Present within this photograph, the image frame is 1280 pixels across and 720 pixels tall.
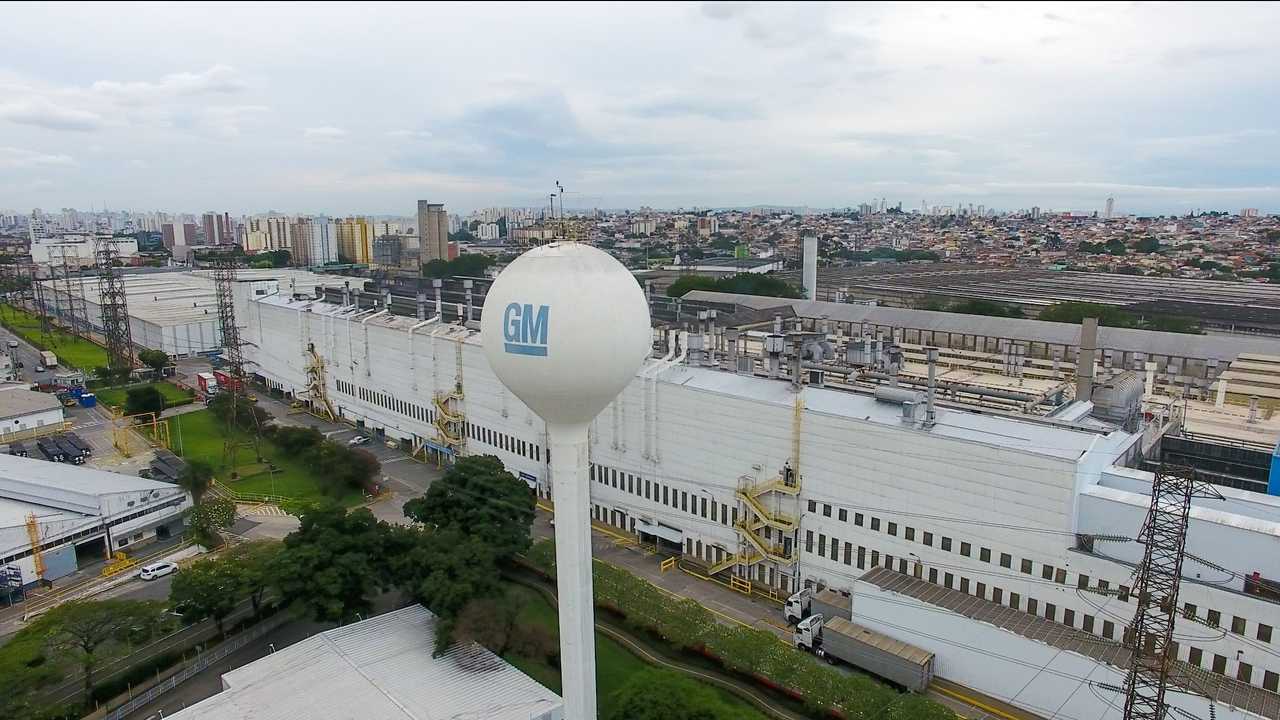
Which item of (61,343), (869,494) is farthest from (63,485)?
(61,343)

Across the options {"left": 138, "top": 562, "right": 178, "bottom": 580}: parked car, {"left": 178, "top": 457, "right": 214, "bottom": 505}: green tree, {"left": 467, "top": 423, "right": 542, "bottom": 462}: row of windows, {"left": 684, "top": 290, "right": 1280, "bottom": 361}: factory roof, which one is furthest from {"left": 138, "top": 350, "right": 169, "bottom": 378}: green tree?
{"left": 684, "top": 290, "right": 1280, "bottom": 361}: factory roof

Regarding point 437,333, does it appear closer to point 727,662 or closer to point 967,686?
point 727,662

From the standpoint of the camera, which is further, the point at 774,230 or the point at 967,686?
the point at 774,230

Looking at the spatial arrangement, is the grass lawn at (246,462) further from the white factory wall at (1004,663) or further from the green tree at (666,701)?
the white factory wall at (1004,663)

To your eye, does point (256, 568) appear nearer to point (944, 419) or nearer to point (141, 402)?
point (944, 419)

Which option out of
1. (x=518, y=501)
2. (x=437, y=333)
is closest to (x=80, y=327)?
(x=437, y=333)

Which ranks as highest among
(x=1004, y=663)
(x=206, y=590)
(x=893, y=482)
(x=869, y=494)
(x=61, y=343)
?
(x=893, y=482)
